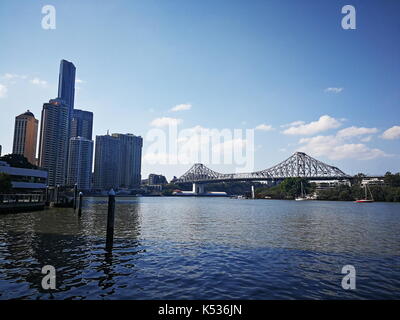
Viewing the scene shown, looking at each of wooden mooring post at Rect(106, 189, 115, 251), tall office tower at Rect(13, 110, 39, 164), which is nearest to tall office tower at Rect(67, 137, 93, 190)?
tall office tower at Rect(13, 110, 39, 164)

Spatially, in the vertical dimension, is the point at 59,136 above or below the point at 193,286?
above

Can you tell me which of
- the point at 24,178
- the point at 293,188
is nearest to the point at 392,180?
the point at 293,188

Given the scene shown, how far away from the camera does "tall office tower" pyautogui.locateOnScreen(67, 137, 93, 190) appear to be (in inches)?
6934

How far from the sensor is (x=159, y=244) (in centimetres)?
1819

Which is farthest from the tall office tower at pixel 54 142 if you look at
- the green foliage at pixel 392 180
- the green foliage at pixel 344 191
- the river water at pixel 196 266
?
the green foliage at pixel 392 180

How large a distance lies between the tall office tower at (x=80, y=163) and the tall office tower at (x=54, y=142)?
4.10m

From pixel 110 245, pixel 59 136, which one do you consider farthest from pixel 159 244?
pixel 59 136

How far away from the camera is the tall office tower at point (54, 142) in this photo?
534ft

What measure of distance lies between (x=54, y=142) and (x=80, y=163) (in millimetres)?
19107

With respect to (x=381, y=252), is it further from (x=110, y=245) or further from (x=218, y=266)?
(x=110, y=245)

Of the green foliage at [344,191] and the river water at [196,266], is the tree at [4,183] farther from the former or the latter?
the green foliage at [344,191]

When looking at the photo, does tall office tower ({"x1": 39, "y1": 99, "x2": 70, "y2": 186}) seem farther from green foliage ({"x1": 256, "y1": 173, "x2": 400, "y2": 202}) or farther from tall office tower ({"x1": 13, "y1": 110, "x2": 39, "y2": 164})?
green foliage ({"x1": 256, "y1": 173, "x2": 400, "y2": 202})

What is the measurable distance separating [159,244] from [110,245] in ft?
10.4
